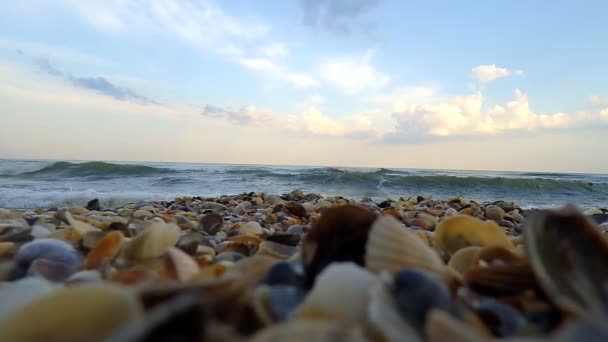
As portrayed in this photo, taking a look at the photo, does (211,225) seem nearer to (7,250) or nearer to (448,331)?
(7,250)

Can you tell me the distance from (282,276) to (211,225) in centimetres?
148

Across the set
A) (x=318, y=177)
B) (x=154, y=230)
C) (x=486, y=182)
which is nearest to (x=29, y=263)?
(x=154, y=230)

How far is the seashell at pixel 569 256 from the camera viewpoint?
27.1 inches

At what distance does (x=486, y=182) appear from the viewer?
37.6 ft

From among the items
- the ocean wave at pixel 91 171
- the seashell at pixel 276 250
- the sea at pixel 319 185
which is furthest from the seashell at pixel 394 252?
the ocean wave at pixel 91 171

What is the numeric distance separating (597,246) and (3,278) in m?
1.38

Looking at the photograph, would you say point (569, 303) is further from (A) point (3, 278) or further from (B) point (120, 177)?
(B) point (120, 177)

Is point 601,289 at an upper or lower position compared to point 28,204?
upper

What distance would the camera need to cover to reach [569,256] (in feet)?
2.46

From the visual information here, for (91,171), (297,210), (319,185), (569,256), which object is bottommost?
(319,185)

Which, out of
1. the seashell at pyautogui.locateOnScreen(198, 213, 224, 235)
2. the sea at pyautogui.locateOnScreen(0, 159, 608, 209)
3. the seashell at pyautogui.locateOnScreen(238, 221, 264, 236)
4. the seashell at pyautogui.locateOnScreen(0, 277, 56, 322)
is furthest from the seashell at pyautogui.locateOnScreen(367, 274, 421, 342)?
the sea at pyautogui.locateOnScreen(0, 159, 608, 209)

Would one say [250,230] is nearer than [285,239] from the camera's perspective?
No

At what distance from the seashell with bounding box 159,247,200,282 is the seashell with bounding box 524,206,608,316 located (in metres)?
0.68

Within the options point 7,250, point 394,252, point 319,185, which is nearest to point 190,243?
point 7,250
